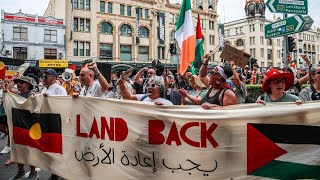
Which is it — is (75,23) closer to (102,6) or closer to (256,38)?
(102,6)

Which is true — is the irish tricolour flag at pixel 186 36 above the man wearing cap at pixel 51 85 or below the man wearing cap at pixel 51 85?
above

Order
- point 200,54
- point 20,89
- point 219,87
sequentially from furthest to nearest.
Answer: point 200,54
point 20,89
point 219,87

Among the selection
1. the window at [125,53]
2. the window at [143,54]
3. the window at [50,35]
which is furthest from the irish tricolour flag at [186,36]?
the window at [143,54]

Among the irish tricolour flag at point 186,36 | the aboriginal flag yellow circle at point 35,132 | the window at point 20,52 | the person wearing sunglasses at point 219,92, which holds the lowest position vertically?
the aboriginal flag yellow circle at point 35,132

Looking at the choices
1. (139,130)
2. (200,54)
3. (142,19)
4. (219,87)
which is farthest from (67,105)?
(142,19)

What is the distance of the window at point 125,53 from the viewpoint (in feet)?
146

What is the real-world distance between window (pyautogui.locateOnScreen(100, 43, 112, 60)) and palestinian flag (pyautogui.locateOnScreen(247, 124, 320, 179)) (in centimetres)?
4079

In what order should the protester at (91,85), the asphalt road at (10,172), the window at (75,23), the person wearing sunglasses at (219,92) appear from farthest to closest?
the window at (75,23), the asphalt road at (10,172), the protester at (91,85), the person wearing sunglasses at (219,92)

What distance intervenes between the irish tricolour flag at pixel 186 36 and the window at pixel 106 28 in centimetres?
3836

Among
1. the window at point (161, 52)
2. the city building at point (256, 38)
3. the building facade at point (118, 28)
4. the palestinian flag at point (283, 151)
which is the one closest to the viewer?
the palestinian flag at point (283, 151)

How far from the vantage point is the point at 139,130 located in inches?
147

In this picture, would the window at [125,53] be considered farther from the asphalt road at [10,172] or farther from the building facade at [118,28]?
the asphalt road at [10,172]

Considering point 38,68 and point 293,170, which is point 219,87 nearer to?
point 293,170

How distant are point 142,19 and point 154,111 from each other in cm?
4427
